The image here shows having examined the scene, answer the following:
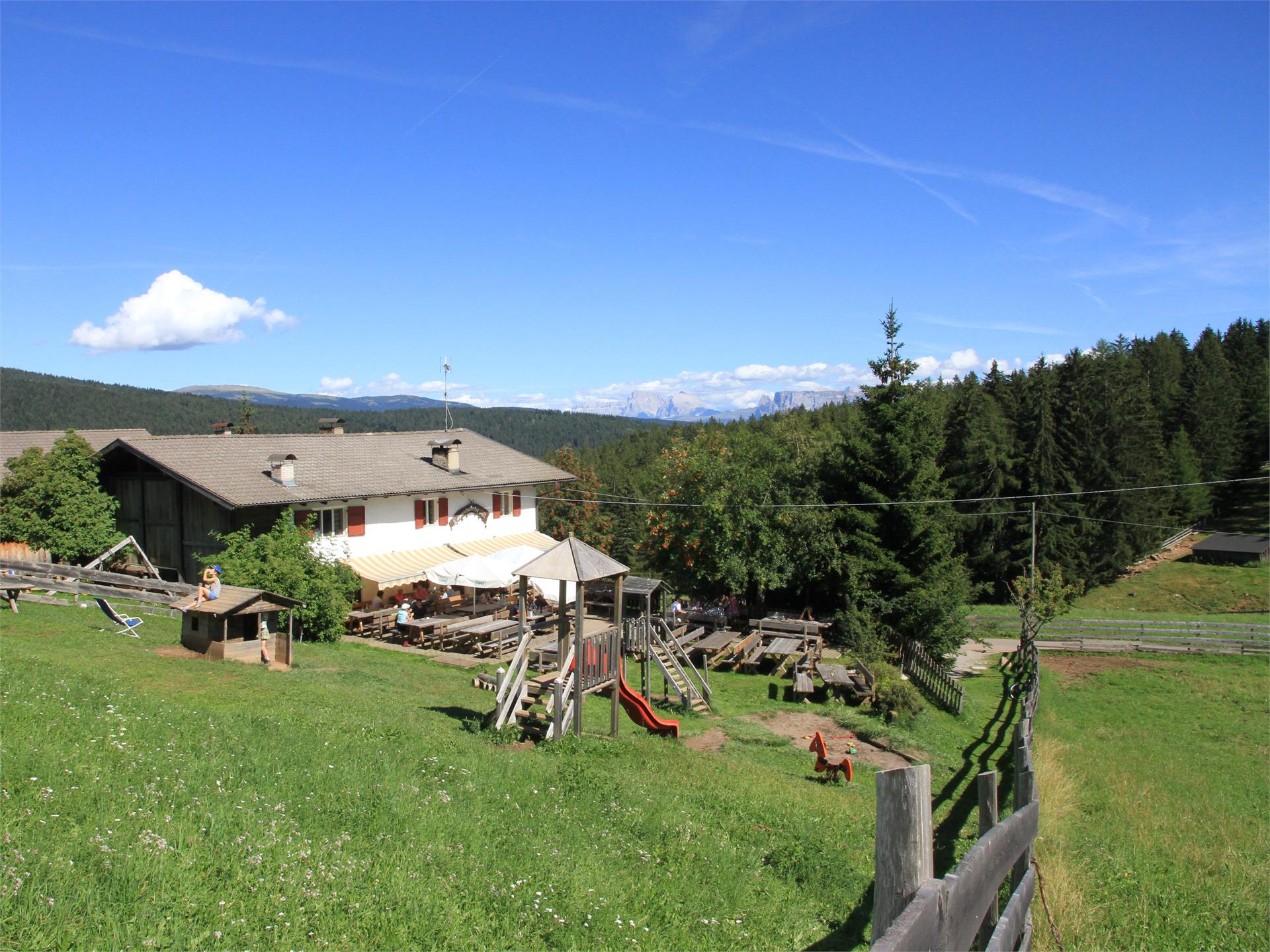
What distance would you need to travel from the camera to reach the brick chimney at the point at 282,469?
87.5 feet

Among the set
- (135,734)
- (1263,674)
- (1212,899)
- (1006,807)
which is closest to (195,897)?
(135,734)

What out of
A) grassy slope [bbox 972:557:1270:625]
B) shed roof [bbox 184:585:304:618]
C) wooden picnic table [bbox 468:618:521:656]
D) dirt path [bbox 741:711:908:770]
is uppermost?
shed roof [bbox 184:585:304:618]

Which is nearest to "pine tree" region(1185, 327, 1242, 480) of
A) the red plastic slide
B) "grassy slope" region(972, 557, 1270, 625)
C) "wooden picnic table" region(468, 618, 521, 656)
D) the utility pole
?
"grassy slope" region(972, 557, 1270, 625)

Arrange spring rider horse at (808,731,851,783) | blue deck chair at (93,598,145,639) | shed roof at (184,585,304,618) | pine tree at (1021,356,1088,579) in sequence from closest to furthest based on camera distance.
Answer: spring rider horse at (808,731,851,783)
shed roof at (184,585,304,618)
blue deck chair at (93,598,145,639)
pine tree at (1021,356,1088,579)

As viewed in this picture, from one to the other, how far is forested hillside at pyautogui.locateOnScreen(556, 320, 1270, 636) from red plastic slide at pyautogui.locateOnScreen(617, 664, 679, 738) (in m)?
12.5

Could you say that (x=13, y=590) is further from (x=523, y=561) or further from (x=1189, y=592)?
(x=1189, y=592)

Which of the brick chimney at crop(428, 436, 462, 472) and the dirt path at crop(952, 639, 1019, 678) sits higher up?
the brick chimney at crop(428, 436, 462, 472)

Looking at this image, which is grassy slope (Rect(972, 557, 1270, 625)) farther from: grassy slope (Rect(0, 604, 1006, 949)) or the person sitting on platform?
the person sitting on platform

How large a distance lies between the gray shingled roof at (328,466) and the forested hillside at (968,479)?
6943 millimetres

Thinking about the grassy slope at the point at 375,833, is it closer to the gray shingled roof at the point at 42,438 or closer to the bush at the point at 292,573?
the bush at the point at 292,573

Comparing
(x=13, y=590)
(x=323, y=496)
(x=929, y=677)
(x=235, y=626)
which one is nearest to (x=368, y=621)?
(x=323, y=496)

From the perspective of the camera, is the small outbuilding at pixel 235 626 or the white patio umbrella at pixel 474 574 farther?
the white patio umbrella at pixel 474 574

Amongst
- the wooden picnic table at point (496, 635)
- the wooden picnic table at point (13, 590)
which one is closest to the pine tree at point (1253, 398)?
the wooden picnic table at point (496, 635)

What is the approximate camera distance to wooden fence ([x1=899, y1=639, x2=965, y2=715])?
19.8 meters
